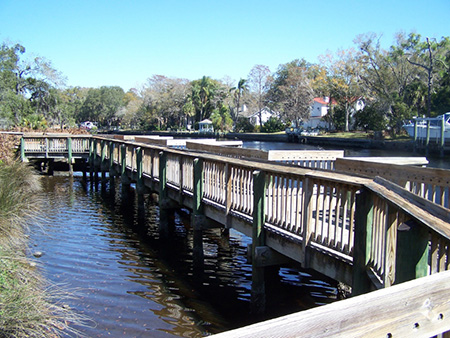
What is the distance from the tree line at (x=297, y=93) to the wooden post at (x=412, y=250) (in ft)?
133

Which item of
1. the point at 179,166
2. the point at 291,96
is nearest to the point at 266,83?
the point at 291,96

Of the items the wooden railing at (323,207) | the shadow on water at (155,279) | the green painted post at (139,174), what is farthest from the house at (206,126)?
the wooden railing at (323,207)

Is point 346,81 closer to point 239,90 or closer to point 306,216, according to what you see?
point 239,90

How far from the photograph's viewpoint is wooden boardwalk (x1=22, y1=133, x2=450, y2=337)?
315 cm

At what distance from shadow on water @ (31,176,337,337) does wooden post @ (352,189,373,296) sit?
108 inches

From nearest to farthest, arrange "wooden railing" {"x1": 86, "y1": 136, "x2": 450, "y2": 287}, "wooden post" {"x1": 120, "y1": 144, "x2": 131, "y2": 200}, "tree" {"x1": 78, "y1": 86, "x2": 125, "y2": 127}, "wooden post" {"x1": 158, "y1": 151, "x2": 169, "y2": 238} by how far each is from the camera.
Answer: "wooden railing" {"x1": 86, "y1": 136, "x2": 450, "y2": 287} < "wooden post" {"x1": 158, "y1": 151, "x2": 169, "y2": 238} < "wooden post" {"x1": 120, "y1": 144, "x2": 131, "y2": 200} < "tree" {"x1": 78, "y1": 86, "x2": 125, "y2": 127}

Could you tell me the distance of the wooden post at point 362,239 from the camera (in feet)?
14.2

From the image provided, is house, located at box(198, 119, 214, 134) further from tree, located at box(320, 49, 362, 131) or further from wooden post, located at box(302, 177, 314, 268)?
wooden post, located at box(302, 177, 314, 268)

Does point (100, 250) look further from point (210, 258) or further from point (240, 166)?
point (240, 166)

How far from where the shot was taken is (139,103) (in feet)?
386

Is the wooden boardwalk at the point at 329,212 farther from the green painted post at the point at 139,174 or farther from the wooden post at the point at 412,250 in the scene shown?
the green painted post at the point at 139,174

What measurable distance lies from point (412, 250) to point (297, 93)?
7730 cm

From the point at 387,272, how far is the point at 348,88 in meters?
61.0

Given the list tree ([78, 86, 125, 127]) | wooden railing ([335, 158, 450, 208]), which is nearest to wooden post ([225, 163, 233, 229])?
wooden railing ([335, 158, 450, 208])
